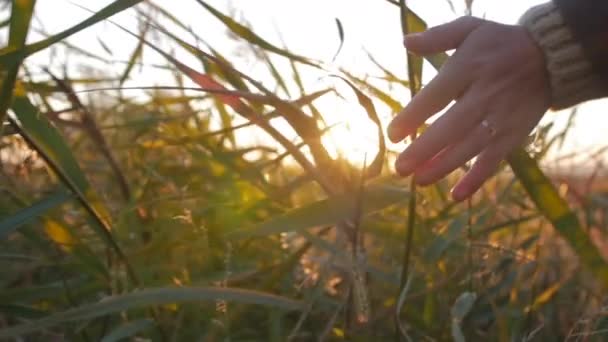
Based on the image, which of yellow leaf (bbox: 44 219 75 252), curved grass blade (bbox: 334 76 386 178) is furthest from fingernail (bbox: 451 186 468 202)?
yellow leaf (bbox: 44 219 75 252)

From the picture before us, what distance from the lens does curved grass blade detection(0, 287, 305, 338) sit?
1004 millimetres

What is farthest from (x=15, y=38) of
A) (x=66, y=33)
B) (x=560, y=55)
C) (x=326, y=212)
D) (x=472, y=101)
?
(x=560, y=55)

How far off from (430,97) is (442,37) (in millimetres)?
72

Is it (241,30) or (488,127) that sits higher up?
(241,30)

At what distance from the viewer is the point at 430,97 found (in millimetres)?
1106

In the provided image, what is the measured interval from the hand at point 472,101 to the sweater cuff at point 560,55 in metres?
0.01

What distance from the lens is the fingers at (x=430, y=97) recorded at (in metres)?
1.11

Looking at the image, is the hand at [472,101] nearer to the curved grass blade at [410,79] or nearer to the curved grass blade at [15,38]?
the curved grass blade at [410,79]

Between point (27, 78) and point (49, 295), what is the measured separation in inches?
15.0

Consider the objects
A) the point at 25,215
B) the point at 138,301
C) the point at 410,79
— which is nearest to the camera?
the point at 138,301

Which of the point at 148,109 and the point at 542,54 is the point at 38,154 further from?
the point at 148,109

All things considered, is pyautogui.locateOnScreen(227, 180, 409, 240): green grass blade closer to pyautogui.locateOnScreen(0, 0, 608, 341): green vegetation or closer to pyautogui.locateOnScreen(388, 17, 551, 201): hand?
pyautogui.locateOnScreen(0, 0, 608, 341): green vegetation

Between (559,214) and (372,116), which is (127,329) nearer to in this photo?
(372,116)

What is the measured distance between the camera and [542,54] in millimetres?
1143
